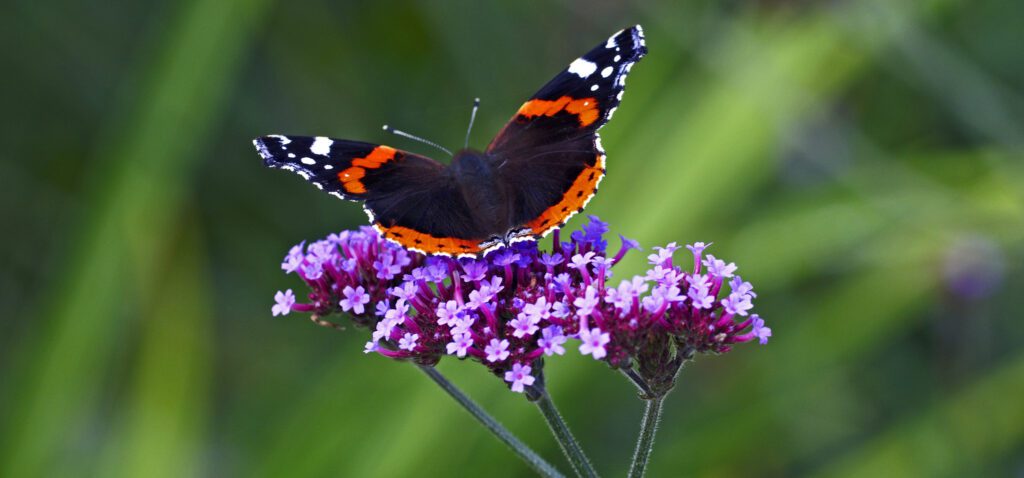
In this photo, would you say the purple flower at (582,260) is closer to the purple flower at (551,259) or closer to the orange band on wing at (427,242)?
the purple flower at (551,259)

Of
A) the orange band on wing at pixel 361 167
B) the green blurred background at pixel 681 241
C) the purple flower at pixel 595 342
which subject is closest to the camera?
the purple flower at pixel 595 342

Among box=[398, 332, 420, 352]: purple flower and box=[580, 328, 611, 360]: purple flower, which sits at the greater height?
box=[580, 328, 611, 360]: purple flower

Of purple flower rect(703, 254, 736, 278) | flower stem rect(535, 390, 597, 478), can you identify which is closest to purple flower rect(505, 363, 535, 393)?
flower stem rect(535, 390, 597, 478)

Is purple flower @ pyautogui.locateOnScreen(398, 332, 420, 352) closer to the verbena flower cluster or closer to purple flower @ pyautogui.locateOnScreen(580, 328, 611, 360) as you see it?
the verbena flower cluster

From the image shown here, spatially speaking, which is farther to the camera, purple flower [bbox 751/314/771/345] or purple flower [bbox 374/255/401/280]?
purple flower [bbox 374/255/401/280]

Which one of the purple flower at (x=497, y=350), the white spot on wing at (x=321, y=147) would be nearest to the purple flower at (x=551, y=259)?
the purple flower at (x=497, y=350)

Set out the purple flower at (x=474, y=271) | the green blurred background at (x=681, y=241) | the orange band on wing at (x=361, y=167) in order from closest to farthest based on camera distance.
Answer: the purple flower at (x=474, y=271) < the orange band on wing at (x=361, y=167) < the green blurred background at (x=681, y=241)

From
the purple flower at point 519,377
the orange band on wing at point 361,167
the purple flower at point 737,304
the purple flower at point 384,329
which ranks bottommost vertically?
the purple flower at point 519,377
